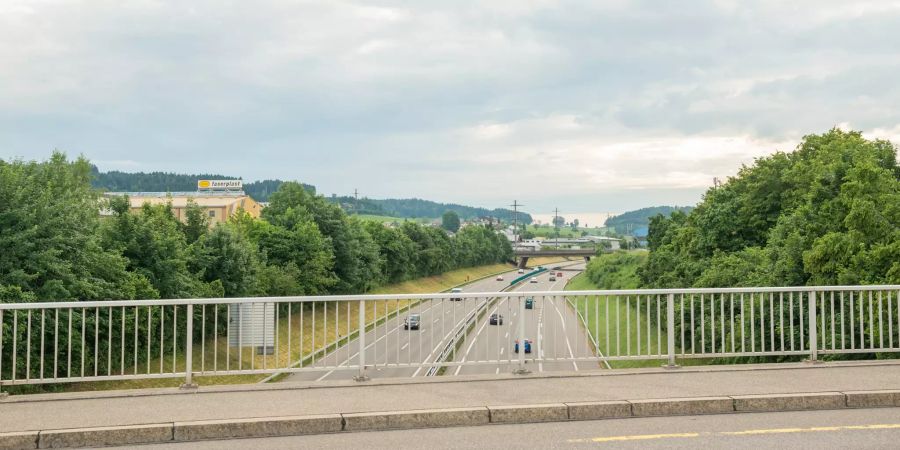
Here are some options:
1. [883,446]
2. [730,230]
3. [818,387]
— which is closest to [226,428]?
[883,446]

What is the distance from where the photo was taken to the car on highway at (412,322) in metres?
10.1

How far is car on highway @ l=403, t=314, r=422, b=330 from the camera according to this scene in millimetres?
10120

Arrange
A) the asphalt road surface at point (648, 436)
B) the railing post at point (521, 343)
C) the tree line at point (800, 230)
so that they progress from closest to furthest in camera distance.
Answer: the asphalt road surface at point (648, 436), the railing post at point (521, 343), the tree line at point (800, 230)

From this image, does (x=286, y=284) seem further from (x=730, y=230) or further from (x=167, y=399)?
(x=167, y=399)

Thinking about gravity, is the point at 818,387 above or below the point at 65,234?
below

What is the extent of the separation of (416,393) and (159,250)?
36461mm

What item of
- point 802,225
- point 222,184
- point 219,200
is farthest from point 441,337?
point 222,184

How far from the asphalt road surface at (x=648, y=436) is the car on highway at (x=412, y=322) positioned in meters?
3.04

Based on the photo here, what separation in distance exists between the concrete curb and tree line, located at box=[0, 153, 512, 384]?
1.87m

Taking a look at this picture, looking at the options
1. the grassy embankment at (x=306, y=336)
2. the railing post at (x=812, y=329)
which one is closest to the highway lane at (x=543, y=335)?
the grassy embankment at (x=306, y=336)

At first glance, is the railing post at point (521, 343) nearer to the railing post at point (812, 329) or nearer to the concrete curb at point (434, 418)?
the concrete curb at point (434, 418)

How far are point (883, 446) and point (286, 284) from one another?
173 feet

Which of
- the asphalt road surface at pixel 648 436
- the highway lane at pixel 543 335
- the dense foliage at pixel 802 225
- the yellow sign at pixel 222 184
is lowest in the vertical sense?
the asphalt road surface at pixel 648 436

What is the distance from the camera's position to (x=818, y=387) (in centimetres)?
851
